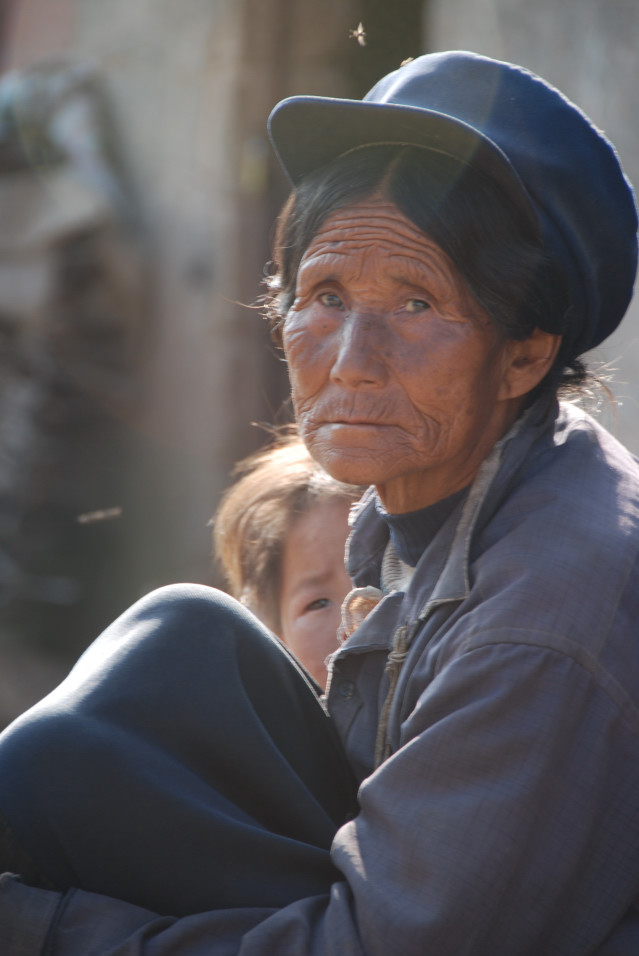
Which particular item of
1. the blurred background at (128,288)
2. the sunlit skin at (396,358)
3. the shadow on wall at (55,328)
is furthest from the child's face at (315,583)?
the shadow on wall at (55,328)

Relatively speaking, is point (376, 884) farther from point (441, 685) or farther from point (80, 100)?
point (80, 100)

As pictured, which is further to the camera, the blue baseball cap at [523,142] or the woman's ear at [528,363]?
the woman's ear at [528,363]

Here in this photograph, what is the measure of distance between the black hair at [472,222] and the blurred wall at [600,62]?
3.58 ft

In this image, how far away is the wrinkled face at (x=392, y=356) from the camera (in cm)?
182

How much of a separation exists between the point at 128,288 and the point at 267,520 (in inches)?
127

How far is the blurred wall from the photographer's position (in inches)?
120

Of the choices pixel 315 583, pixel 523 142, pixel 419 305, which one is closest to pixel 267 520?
pixel 315 583

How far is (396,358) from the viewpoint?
183cm

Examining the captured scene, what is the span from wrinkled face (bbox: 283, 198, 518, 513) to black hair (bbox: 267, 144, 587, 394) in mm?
25

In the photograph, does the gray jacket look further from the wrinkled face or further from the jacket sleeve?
the wrinkled face

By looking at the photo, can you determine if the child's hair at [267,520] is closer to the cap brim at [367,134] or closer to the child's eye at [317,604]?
the child's eye at [317,604]

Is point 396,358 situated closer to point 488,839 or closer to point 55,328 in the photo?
point 488,839

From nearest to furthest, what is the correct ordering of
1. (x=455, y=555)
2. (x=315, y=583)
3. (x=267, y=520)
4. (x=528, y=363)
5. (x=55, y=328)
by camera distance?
(x=455, y=555) < (x=528, y=363) < (x=315, y=583) < (x=267, y=520) < (x=55, y=328)

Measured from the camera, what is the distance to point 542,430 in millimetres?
1890
